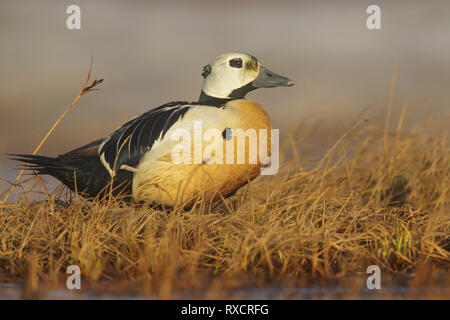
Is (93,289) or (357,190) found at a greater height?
(357,190)

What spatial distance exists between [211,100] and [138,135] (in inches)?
28.6

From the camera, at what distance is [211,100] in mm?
6383

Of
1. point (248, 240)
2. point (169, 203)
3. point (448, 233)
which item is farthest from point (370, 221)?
point (169, 203)

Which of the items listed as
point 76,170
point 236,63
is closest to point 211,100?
point 236,63

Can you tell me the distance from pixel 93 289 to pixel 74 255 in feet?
1.67

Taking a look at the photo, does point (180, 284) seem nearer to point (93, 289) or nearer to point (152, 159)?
point (93, 289)

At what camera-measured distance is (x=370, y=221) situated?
608cm

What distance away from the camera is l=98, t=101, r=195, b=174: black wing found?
6172mm

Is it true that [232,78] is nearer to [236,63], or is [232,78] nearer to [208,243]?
[236,63]

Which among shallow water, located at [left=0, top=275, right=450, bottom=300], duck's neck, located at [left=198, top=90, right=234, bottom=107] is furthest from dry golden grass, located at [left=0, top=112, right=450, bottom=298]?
duck's neck, located at [left=198, top=90, right=234, bottom=107]

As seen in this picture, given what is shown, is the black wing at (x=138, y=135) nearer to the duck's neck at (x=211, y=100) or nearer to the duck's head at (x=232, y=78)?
the duck's neck at (x=211, y=100)

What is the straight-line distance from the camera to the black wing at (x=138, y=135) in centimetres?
617

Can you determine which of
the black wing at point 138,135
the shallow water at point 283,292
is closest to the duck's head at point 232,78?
the black wing at point 138,135
